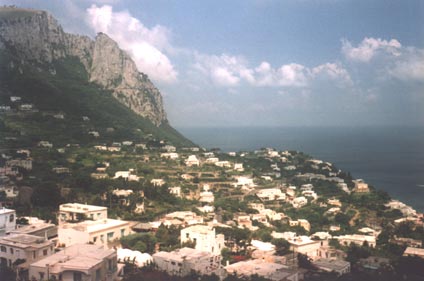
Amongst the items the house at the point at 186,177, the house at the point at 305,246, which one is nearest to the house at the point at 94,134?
the house at the point at 186,177

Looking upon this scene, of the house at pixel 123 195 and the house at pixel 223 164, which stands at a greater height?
the house at pixel 223 164

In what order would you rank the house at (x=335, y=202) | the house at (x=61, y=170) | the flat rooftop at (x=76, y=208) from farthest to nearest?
1. the house at (x=335, y=202)
2. the house at (x=61, y=170)
3. the flat rooftop at (x=76, y=208)

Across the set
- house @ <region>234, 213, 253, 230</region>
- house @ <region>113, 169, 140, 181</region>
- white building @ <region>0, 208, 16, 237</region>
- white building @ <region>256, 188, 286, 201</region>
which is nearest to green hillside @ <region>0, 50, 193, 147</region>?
house @ <region>113, 169, 140, 181</region>

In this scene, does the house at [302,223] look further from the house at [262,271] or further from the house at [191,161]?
the house at [191,161]

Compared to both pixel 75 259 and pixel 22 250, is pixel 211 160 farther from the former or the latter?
pixel 75 259

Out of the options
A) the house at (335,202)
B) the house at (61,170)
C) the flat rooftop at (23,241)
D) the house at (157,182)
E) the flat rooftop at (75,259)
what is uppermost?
the house at (61,170)

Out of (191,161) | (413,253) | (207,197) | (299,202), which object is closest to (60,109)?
(191,161)

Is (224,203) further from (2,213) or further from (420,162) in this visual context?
(420,162)

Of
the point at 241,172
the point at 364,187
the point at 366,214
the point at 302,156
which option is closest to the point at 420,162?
the point at 302,156
